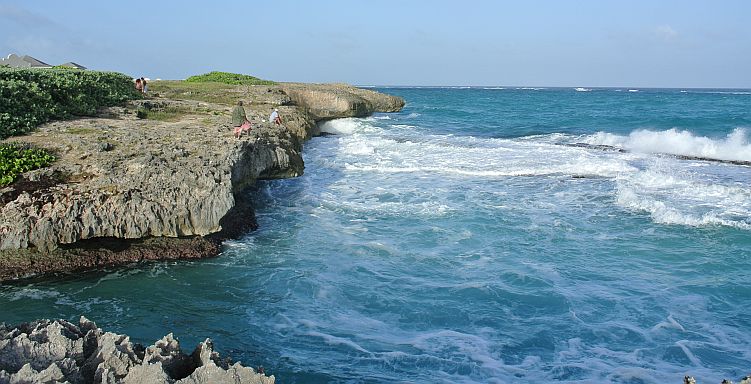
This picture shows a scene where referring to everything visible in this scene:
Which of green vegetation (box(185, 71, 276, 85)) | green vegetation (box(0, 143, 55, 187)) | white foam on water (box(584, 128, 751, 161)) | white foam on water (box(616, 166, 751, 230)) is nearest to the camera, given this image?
green vegetation (box(0, 143, 55, 187))

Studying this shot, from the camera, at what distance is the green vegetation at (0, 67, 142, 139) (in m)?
13.7

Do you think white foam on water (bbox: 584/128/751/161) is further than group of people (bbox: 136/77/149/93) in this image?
Yes

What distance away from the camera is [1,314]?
8.70 metres

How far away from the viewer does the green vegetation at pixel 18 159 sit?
35.7 feet

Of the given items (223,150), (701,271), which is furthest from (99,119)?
(701,271)

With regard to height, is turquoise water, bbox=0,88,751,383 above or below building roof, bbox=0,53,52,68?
below

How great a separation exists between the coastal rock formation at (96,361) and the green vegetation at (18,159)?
6477 millimetres

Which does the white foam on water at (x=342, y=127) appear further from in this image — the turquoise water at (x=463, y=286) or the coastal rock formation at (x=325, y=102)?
the turquoise water at (x=463, y=286)

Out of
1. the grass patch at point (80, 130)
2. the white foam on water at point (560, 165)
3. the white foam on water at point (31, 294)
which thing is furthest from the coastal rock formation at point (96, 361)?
the white foam on water at point (560, 165)

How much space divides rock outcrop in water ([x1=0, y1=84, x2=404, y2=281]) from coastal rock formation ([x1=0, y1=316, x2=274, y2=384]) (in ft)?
16.4

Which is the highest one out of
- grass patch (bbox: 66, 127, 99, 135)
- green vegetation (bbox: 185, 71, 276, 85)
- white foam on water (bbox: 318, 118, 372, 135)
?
green vegetation (bbox: 185, 71, 276, 85)

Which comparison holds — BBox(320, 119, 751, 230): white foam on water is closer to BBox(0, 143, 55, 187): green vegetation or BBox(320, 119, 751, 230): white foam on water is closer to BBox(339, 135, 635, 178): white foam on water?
BBox(339, 135, 635, 178): white foam on water

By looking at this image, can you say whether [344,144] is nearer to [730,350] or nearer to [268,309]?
[268,309]

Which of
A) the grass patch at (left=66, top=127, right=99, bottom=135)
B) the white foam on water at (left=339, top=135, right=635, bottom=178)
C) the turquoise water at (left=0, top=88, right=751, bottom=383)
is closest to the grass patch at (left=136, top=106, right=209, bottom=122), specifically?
the grass patch at (left=66, top=127, right=99, bottom=135)
